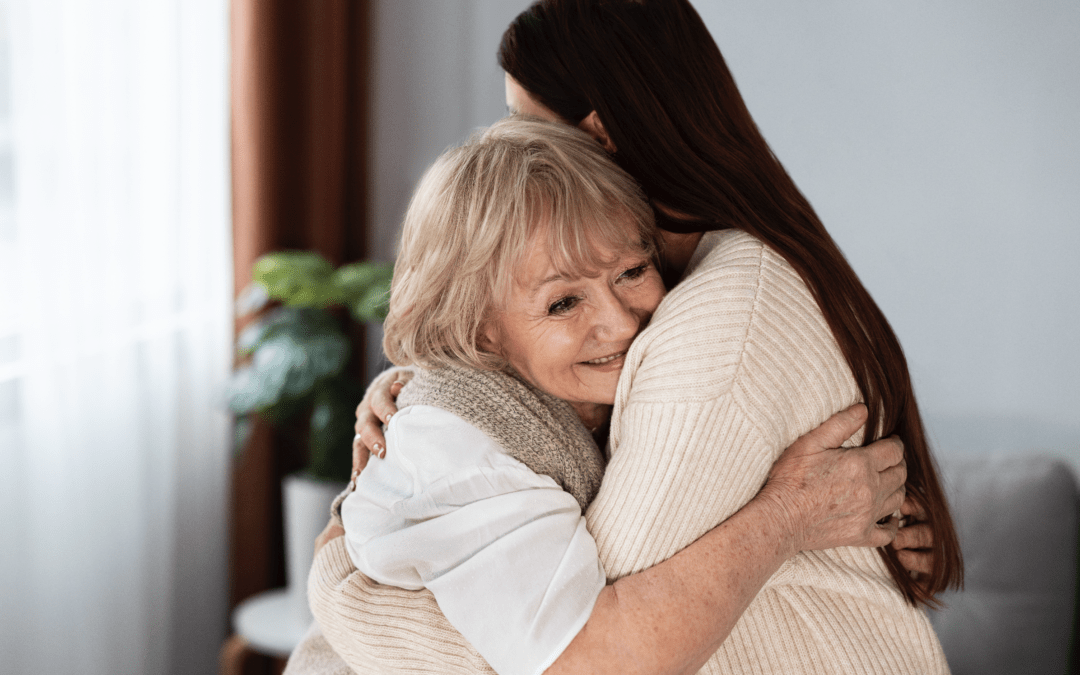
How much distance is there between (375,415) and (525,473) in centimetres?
43

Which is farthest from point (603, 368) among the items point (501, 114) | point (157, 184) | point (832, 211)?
point (501, 114)

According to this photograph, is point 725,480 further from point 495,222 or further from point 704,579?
point 495,222

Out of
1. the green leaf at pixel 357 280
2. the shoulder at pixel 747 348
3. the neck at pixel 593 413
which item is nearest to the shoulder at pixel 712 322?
the shoulder at pixel 747 348

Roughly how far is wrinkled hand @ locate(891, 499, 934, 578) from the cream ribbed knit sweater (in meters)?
0.07

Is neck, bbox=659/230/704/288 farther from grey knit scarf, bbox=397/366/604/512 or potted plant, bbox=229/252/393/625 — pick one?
potted plant, bbox=229/252/393/625

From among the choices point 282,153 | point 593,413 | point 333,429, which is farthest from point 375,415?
point 282,153

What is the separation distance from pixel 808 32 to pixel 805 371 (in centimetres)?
146

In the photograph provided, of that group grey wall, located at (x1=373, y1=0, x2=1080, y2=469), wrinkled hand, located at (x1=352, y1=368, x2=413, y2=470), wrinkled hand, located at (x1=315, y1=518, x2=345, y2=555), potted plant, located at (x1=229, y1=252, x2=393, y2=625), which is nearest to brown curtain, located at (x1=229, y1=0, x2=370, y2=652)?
potted plant, located at (x1=229, y1=252, x2=393, y2=625)

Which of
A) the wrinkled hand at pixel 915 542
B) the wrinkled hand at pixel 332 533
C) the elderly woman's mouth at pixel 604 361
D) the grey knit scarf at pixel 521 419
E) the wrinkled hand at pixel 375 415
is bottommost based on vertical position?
the wrinkled hand at pixel 332 533

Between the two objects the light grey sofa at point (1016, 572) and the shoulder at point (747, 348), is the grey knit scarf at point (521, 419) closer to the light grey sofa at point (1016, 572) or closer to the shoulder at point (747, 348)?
the shoulder at point (747, 348)

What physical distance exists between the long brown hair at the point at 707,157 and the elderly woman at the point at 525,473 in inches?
2.3

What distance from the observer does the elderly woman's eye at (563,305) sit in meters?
1.09

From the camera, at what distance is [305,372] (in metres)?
2.32

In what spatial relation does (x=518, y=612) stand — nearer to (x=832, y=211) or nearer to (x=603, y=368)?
(x=603, y=368)
